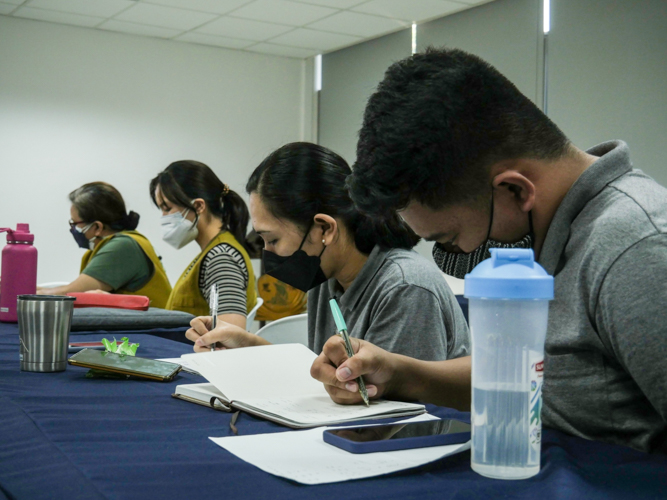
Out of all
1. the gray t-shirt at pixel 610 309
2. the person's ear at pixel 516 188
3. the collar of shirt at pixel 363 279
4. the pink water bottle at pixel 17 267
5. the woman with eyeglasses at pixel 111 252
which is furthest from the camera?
the woman with eyeglasses at pixel 111 252

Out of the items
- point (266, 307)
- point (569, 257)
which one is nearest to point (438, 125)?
point (569, 257)

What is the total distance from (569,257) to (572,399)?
170mm

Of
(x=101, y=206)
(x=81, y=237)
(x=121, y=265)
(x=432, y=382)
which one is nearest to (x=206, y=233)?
(x=121, y=265)

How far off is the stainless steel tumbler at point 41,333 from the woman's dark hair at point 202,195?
1.55 m

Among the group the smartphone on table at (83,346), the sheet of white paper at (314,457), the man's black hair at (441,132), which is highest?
the man's black hair at (441,132)

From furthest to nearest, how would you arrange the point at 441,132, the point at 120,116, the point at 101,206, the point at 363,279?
1. the point at 120,116
2. the point at 101,206
3. the point at 363,279
4. the point at 441,132

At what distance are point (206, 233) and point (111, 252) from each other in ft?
1.96

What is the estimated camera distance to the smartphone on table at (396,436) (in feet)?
2.44

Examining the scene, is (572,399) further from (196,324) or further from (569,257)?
(196,324)

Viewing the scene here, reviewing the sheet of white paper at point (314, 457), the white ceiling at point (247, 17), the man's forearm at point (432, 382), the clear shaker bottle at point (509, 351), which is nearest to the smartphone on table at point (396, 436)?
the sheet of white paper at point (314, 457)

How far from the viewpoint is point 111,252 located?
10.4ft

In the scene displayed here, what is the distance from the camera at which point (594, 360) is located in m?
0.84

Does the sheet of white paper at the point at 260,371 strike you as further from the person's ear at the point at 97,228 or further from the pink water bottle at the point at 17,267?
the person's ear at the point at 97,228

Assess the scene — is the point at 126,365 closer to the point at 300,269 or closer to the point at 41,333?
the point at 41,333
